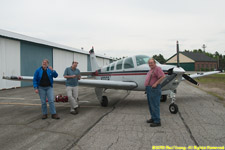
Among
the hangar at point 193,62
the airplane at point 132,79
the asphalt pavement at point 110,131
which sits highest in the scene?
the hangar at point 193,62

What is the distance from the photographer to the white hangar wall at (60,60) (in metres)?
22.3

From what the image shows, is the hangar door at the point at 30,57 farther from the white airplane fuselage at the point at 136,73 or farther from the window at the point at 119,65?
the window at the point at 119,65

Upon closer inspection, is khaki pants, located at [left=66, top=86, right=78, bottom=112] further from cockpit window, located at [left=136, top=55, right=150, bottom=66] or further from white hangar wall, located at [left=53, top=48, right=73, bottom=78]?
A: white hangar wall, located at [left=53, top=48, right=73, bottom=78]

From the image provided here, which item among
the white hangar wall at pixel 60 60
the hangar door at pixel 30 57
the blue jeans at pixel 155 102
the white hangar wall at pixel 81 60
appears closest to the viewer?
the blue jeans at pixel 155 102

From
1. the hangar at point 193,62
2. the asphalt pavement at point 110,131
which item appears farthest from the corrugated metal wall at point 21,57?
the hangar at point 193,62

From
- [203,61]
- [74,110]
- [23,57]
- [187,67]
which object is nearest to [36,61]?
[23,57]

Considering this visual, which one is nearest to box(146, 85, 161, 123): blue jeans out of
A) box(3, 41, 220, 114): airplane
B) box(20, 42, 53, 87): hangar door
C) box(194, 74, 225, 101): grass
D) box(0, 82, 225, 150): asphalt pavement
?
box(0, 82, 225, 150): asphalt pavement

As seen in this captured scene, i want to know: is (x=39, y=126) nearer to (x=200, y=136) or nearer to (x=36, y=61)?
(x=200, y=136)

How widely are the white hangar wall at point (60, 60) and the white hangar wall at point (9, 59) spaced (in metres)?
6.41

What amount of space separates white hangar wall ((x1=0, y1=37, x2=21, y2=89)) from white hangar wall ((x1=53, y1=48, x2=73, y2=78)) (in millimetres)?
6408

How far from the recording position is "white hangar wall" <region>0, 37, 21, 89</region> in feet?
46.3

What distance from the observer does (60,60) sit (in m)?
23.6

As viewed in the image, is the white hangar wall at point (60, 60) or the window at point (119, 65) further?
the white hangar wall at point (60, 60)

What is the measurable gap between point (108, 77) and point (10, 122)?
484 centimetres
